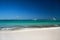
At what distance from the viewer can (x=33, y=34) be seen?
4.72 ft

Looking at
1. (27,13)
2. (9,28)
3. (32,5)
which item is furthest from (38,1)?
(9,28)

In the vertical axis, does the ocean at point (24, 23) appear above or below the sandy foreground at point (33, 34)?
above

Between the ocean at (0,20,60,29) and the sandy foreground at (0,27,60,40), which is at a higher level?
the ocean at (0,20,60,29)

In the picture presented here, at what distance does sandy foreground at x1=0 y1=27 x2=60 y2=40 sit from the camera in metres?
1.40

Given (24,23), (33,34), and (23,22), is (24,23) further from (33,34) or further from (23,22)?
(33,34)

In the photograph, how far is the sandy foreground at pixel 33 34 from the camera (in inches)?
55.0

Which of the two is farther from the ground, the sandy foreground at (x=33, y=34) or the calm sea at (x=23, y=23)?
the calm sea at (x=23, y=23)

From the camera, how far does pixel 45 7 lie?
1.52 meters

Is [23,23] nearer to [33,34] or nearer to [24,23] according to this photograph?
[24,23]

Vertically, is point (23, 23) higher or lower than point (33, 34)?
higher

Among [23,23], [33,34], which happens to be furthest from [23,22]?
→ [33,34]

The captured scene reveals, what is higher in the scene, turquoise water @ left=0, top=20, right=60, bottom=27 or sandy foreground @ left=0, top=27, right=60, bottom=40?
turquoise water @ left=0, top=20, right=60, bottom=27

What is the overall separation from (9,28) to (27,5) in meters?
0.33

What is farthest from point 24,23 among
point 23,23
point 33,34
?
point 33,34
